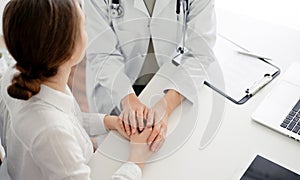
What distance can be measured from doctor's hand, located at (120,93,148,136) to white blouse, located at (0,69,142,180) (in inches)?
5.4

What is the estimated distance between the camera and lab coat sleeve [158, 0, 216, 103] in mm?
1174

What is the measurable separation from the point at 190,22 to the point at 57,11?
0.56 metres

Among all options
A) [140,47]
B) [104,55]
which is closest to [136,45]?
[140,47]

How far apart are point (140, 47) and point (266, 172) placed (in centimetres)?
60

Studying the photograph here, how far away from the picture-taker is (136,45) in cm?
130

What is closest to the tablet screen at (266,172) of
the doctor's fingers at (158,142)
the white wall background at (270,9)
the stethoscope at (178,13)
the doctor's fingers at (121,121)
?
the doctor's fingers at (158,142)

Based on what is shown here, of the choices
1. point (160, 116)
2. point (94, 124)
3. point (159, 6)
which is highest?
point (159, 6)

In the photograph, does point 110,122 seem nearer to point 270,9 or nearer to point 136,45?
point 136,45

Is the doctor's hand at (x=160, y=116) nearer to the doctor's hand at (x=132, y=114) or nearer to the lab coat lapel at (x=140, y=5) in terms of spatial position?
the doctor's hand at (x=132, y=114)

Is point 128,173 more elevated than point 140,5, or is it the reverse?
point 140,5

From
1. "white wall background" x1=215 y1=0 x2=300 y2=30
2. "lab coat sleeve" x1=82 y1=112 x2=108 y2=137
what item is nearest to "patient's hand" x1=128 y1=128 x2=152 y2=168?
"lab coat sleeve" x1=82 y1=112 x2=108 y2=137

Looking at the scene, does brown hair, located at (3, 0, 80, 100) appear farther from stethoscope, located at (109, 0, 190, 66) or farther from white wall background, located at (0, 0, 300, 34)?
white wall background, located at (0, 0, 300, 34)

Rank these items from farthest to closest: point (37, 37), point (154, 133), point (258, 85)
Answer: point (258, 85), point (154, 133), point (37, 37)

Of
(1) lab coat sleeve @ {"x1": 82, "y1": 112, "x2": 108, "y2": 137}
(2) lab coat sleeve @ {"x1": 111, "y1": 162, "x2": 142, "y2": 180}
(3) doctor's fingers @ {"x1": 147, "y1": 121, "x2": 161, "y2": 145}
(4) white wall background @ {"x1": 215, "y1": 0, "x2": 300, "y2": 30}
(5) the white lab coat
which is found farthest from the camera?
(4) white wall background @ {"x1": 215, "y1": 0, "x2": 300, "y2": 30}
